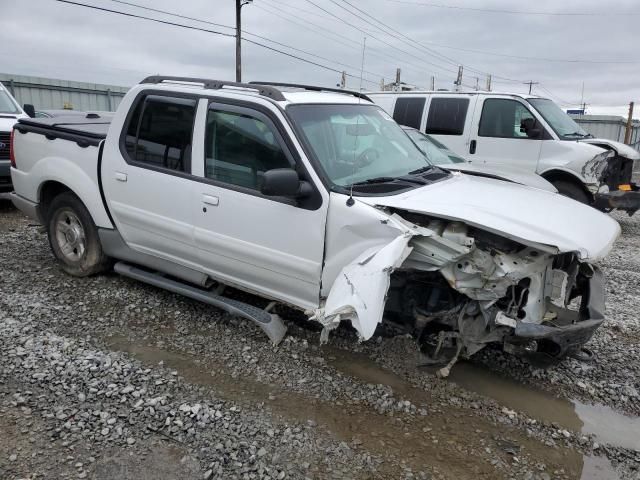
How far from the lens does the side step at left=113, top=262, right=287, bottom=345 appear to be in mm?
4152

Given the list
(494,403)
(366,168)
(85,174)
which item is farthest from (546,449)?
(85,174)

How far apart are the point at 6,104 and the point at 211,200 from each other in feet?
25.1

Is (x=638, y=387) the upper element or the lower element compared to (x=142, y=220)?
lower

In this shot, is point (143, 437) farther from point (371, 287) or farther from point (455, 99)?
point (455, 99)

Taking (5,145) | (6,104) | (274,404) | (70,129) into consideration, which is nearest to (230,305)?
(274,404)

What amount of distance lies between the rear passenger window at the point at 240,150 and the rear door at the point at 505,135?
5854 millimetres

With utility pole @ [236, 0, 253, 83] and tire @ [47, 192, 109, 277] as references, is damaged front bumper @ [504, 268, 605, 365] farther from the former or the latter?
utility pole @ [236, 0, 253, 83]

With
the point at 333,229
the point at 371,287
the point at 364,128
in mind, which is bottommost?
the point at 371,287

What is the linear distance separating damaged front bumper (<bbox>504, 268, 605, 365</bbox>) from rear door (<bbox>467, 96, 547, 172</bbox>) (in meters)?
5.42

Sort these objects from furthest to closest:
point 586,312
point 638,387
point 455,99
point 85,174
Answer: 1. point 455,99
2. point 85,174
3. point 638,387
4. point 586,312

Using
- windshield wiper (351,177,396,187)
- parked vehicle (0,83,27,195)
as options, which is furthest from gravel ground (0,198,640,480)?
parked vehicle (0,83,27,195)

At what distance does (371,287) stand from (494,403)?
1.30 meters

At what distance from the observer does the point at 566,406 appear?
3.57 metres

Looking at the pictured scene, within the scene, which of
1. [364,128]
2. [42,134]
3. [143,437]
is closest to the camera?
[143,437]
